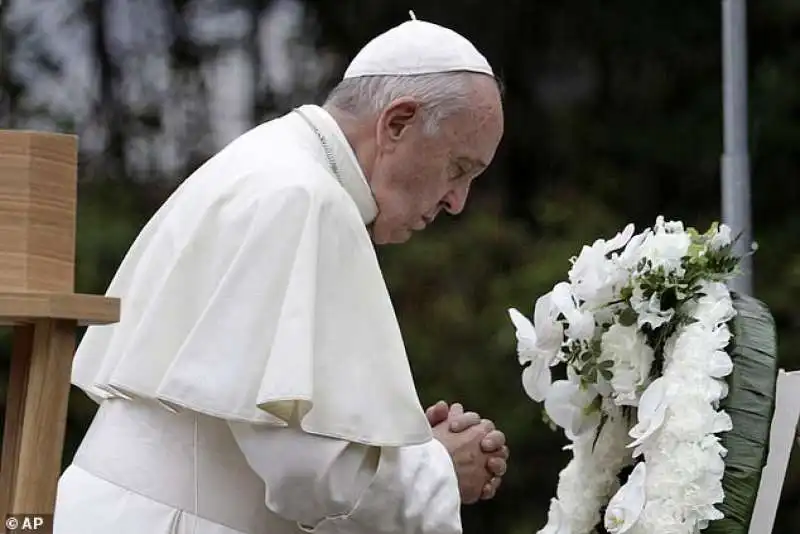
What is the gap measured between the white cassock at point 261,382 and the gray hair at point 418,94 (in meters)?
0.14

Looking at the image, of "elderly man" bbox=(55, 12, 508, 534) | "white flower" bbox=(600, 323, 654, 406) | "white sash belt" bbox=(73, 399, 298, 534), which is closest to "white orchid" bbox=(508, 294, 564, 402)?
"white flower" bbox=(600, 323, 654, 406)

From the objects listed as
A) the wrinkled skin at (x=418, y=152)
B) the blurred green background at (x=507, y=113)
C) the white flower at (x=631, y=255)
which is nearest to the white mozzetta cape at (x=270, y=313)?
the wrinkled skin at (x=418, y=152)

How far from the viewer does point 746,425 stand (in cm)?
261

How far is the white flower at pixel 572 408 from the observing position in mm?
3006

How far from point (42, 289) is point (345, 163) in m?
1.01

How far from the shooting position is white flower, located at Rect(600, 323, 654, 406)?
2.83m

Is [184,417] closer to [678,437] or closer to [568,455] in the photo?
[678,437]

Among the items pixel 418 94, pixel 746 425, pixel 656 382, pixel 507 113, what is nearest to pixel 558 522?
pixel 656 382

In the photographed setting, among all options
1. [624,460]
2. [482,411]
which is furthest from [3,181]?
[482,411]

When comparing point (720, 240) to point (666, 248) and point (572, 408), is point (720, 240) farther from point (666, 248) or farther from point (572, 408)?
point (572, 408)

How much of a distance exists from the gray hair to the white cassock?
0.14 metres

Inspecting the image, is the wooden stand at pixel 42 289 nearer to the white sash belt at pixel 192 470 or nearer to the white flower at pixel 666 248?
the white sash belt at pixel 192 470

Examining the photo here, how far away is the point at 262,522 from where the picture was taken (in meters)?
2.75

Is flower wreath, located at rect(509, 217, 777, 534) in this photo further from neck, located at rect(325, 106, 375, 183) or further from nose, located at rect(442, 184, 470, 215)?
neck, located at rect(325, 106, 375, 183)
